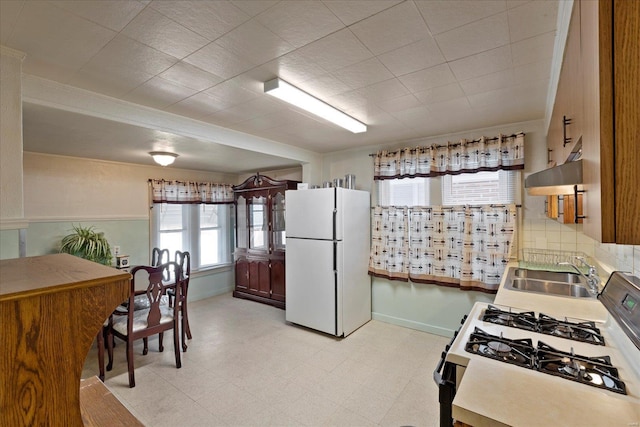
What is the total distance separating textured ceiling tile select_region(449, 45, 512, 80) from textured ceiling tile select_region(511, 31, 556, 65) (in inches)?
1.5

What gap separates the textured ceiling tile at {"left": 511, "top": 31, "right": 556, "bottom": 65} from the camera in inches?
61.5

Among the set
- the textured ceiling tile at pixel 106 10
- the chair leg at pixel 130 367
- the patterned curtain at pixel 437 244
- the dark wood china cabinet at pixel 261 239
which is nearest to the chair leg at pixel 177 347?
the chair leg at pixel 130 367

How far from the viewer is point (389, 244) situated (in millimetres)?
3779

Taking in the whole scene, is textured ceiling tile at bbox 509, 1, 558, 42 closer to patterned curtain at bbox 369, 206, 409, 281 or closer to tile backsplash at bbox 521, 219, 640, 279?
tile backsplash at bbox 521, 219, 640, 279

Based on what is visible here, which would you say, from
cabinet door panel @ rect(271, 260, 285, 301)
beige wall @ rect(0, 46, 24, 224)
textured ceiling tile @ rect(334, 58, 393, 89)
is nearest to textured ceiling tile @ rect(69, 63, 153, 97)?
beige wall @ rect(0, 46, 24, 224)

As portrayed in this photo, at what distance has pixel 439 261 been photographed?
3.44m

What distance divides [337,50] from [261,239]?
3.67m

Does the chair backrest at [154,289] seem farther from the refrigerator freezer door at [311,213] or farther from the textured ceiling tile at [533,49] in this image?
the textured ceiling tile at [533,49]

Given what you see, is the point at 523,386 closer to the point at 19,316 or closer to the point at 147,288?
the point at 19,316

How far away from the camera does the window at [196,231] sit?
472 cm

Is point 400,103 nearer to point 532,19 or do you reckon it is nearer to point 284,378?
point 532,19

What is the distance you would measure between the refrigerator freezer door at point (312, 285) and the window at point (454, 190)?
1.10m

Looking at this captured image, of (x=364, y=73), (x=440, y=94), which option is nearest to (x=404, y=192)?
(x=440, y=94)

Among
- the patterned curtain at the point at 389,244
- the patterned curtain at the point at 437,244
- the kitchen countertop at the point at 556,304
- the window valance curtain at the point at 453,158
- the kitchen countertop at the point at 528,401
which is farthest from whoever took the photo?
the patterned curtain at the point at 389,244
